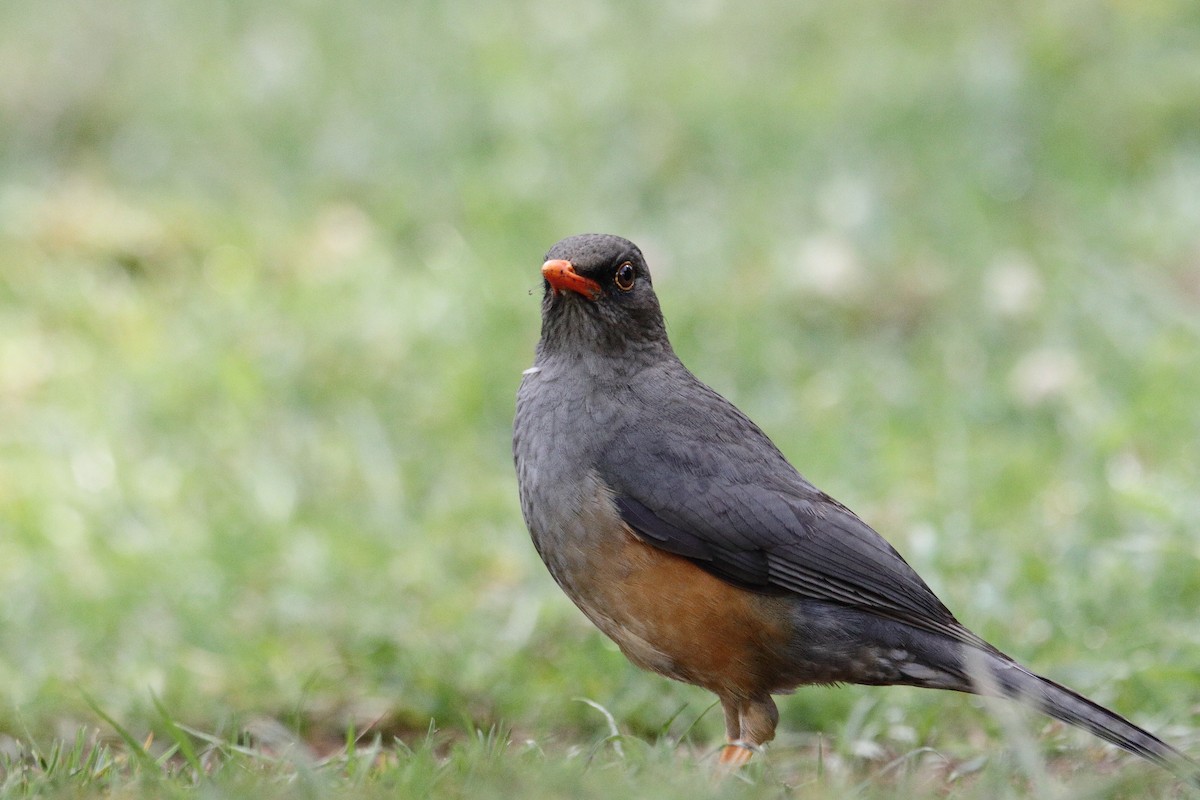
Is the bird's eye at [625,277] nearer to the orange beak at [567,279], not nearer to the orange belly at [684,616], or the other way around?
the orange beak at [567,279]

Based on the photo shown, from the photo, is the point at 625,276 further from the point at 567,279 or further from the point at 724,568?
the point at 724,568

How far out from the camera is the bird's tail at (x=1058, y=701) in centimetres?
399

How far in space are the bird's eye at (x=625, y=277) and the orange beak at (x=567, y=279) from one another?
0.09 meters

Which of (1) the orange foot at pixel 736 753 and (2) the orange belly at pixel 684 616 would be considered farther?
(2) the orange belly at pixel 684 616

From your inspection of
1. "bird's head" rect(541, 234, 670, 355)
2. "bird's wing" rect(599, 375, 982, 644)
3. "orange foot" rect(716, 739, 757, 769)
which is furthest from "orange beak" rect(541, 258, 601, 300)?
"orange foot" rect(716, 739, 757, 769)

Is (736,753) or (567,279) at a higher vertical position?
(567,279)

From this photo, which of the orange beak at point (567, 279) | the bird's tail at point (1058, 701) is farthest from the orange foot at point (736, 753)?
the orange beak at point (567, 279)

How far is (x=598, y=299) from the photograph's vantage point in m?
4.83

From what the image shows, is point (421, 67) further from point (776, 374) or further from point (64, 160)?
point (776, 374)

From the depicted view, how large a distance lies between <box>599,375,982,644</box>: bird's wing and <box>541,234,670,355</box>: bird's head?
1.04 feet

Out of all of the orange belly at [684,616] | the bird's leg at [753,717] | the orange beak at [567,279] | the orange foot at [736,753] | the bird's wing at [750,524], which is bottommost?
the orange foot at [736,753]

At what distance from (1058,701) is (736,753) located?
91 centimetres

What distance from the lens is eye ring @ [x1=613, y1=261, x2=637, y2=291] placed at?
4.85 m

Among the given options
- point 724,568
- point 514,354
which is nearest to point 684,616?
point 724,568
